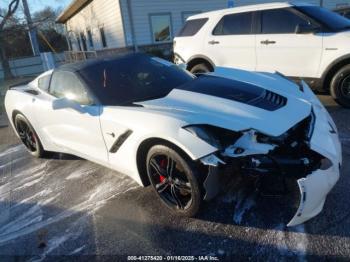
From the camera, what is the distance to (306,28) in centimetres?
541

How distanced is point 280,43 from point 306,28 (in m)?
0.52

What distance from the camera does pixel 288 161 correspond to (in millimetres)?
2457

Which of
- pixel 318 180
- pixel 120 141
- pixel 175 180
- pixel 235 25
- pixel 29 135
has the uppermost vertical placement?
pixel 235 25

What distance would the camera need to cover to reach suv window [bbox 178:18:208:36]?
23.4 ft

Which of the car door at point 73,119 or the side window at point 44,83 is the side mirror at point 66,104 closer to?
the car door at point 73,119

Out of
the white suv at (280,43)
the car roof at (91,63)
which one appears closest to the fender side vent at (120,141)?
the car roof at (91,63)

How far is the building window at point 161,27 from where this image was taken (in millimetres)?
14945

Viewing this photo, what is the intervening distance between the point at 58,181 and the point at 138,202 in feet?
4.65

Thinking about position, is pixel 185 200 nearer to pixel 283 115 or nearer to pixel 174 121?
Answer: pixel 174 121

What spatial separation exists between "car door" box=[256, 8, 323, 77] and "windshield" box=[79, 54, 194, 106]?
2.57 meters

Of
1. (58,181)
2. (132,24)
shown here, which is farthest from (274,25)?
(132,24)

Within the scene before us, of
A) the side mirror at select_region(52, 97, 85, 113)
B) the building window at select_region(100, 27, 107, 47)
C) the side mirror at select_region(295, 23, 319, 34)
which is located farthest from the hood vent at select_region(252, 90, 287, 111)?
the building window at select_region(100, 27, 107, 47)

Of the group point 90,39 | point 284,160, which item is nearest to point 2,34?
point 90,39

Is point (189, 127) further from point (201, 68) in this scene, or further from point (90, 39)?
point (90, 39)
